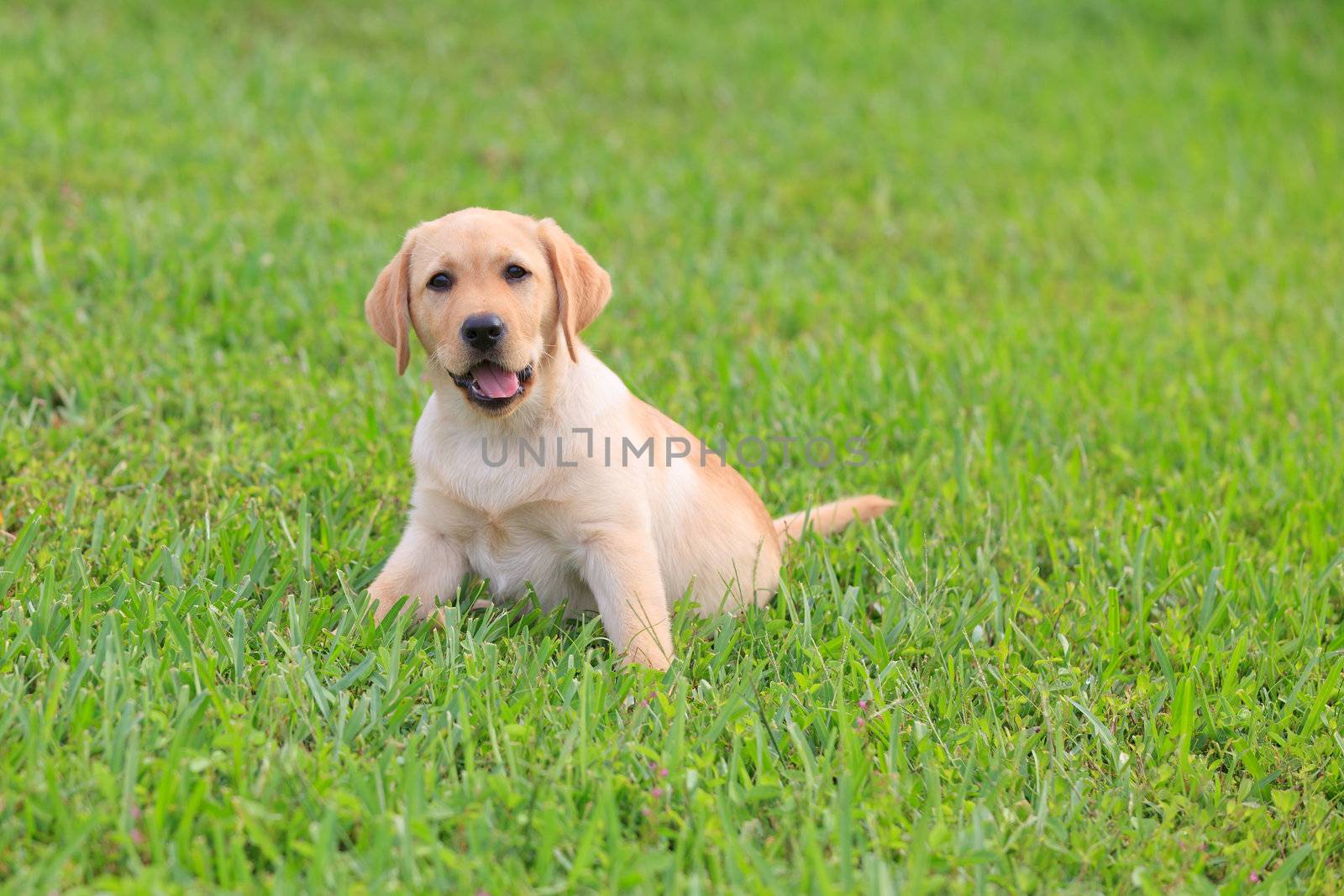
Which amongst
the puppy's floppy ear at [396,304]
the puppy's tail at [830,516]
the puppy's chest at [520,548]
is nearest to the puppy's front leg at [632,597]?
the puppy's chest at [520,548]

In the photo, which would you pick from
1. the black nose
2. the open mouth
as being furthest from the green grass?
the black nose

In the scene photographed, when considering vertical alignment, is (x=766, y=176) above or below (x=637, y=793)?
above

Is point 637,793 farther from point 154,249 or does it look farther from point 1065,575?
point 154,249

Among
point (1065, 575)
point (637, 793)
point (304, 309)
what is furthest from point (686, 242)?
point (637, 793)

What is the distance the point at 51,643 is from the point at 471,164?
216 inches

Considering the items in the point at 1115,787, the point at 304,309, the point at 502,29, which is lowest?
the point at 1115,787

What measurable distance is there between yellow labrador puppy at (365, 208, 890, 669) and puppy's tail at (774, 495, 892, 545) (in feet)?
1.52

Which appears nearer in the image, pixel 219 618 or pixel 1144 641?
pixel 219 618

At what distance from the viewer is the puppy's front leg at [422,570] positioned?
339cm

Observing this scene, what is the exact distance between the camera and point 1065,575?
13.1ft

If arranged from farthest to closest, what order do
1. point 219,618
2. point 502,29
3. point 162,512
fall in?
point 502,29 < point 162,512 < point 219,618

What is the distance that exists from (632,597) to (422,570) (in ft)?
1.98

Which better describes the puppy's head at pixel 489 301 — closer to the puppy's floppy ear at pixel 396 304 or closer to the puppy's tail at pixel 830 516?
the puppy's floppy ear at pixel 396 304

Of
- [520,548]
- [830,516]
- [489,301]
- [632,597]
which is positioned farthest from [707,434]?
[489,301]
